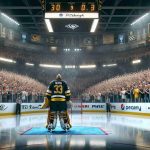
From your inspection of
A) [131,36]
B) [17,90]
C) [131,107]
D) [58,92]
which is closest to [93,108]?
[131,107]

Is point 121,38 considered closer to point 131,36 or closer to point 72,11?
point 131,36

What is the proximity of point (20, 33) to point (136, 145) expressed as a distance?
3555cm

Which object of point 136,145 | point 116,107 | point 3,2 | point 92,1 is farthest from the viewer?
point 116,107

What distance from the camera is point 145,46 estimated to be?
1439 inches

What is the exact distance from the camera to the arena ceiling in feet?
92.6

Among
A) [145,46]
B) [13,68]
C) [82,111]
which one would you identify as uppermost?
[145,46]

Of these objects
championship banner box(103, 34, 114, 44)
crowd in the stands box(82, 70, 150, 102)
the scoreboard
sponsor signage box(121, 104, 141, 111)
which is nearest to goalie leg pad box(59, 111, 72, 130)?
the scoreboard

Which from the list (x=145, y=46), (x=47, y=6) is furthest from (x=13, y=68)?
(x=47, y=6)

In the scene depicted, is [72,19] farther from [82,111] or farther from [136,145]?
[82,111]

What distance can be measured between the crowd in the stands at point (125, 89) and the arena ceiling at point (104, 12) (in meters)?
7.25

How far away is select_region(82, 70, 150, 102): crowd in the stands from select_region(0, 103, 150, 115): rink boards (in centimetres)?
54

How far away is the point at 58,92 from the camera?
35.6 ft

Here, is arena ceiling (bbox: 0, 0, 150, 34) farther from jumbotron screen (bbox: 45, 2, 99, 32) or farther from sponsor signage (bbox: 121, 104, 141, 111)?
sponsor signage (bbox: 121, 104, 141, 111)

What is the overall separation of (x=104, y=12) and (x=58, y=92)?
2204 centimetres
